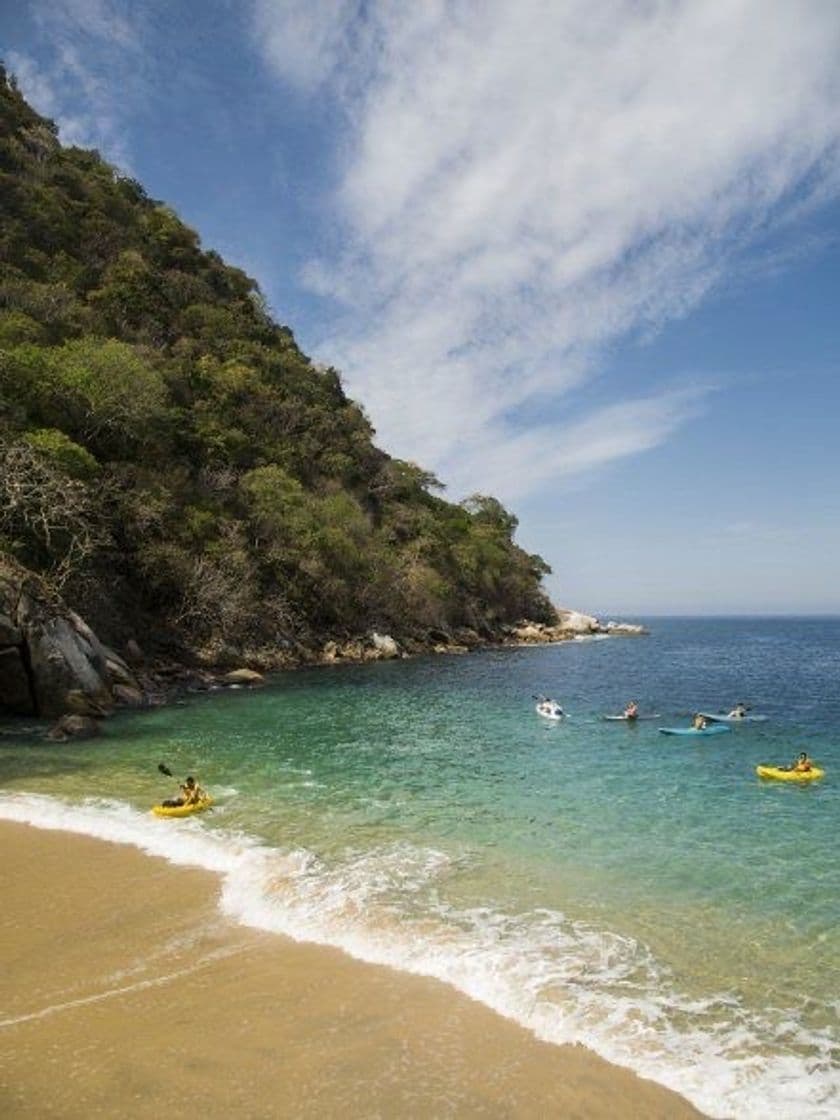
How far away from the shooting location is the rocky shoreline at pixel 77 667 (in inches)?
1005

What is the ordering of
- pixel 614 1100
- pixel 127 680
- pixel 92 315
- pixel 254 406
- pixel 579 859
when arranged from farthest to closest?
pixel 254 406 → pixel 92 315 → pixel 127 680 → pixel 579 859 → pixel 614 1100

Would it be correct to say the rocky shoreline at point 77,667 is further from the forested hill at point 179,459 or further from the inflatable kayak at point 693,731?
the inflatable kayak at point 693,731

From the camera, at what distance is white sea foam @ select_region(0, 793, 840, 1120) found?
717 cm

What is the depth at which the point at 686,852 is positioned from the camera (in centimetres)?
1394

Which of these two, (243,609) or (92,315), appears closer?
(243,609)

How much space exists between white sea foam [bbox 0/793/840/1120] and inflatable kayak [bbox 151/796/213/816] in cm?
110

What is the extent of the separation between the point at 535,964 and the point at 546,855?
4408mm

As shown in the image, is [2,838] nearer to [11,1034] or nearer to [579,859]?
[11,1034]

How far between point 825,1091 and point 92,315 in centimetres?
5432

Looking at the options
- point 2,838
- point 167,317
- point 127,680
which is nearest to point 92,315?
point 167,317

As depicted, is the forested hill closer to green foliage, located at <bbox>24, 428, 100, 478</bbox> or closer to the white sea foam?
green foliage, located at <bbox>24, 428, 100, 478</bbox>

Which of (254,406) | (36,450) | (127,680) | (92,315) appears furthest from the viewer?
(254,406)

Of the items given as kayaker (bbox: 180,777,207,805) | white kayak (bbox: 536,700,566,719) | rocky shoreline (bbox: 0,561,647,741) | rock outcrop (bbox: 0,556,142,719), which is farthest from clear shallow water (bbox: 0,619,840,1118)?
rock outcrop (bbox: 0,556,142,719)

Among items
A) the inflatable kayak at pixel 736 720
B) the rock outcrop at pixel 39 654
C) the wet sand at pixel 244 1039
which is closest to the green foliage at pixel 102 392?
the rock outcrop at pixel 39 654
